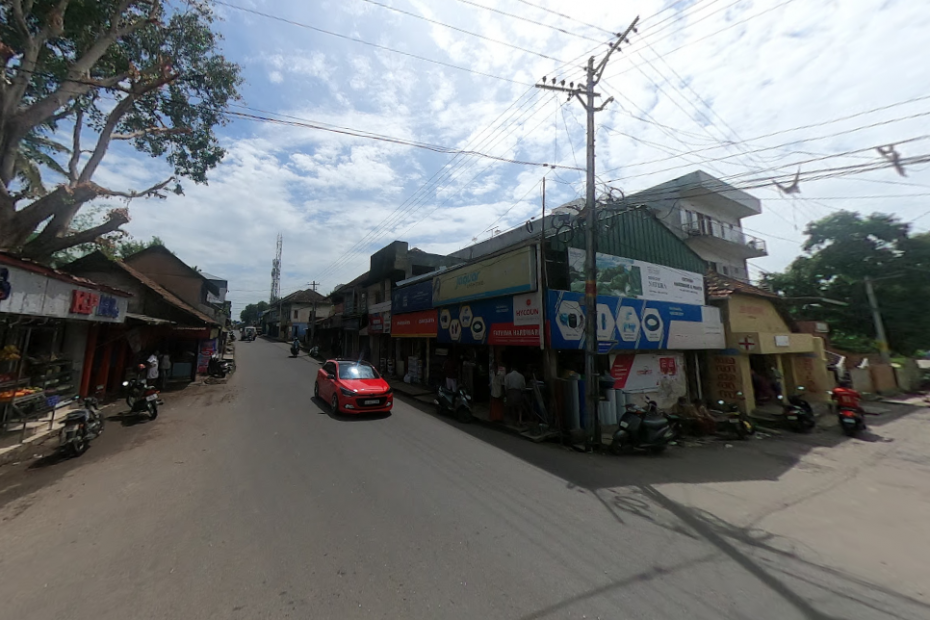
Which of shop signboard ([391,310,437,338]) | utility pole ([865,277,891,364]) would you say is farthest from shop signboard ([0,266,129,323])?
utility pole ([865,277,891,364])

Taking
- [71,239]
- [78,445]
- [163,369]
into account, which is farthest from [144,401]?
[163,369]

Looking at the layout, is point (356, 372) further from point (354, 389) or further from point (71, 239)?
point (71, 239)

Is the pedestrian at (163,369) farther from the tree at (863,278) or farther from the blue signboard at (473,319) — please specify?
the tree at (863,278)

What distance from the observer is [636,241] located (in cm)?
1256

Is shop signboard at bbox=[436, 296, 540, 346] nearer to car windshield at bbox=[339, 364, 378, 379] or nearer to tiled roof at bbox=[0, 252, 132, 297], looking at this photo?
car windshield at bbox=[339, 364, 378, 379]

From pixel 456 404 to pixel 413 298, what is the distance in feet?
26.8

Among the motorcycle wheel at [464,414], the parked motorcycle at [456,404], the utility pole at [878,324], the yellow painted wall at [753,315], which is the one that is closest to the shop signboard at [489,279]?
the parked motorcycle at [456,404]

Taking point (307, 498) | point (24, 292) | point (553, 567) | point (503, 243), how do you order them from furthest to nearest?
point (503, 243) < point (24, 292) < point (307, 498) < point (553, 567)

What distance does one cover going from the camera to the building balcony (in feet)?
69.9

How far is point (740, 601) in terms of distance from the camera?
323 cm

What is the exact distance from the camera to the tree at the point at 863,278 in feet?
66.5

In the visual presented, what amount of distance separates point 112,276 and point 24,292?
9.80 meters

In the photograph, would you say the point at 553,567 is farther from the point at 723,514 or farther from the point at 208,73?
the point at 208,73

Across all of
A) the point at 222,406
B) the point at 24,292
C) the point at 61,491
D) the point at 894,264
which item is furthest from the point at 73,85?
the point at 894,264
